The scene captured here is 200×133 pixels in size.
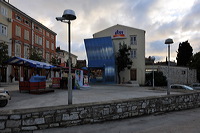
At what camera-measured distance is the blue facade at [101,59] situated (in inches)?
1073

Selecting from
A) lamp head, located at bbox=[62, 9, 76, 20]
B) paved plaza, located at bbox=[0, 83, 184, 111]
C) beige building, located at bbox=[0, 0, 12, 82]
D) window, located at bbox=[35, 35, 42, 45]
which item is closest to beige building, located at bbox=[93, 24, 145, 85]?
paved plaza, located at bbox=[0, 83, 184, 111]

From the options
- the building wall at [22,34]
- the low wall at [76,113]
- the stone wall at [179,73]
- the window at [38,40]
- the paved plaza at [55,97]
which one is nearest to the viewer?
the low wall at [76,113]

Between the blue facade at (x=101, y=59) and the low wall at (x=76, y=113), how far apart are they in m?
18.5

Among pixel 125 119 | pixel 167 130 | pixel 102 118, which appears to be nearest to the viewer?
pixel 167 130

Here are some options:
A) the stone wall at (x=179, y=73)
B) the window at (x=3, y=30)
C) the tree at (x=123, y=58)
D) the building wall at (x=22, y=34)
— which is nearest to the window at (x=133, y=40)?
the tree at (x=123, y=58)

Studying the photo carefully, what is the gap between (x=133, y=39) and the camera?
29.5 meters

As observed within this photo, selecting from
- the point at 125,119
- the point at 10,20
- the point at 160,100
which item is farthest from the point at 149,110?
the point at 10,20

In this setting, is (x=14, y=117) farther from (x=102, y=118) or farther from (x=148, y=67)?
(x=148, y=67)

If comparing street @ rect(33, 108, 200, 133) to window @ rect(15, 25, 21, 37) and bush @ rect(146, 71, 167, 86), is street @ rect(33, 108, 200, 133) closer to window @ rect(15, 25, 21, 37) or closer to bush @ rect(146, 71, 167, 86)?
bush @ rect(146, 71, 167, 86)

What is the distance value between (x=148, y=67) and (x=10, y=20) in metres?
27.1

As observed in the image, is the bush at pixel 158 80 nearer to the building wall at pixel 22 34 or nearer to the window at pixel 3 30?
the building wall at pixel 22 34

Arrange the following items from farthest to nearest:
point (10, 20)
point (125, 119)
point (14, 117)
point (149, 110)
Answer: point (10, 20) < point (149, 110) < point (125, 119) < point (14, 117)

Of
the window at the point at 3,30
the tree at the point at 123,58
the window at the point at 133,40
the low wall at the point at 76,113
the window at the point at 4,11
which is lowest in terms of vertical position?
the low wall at the point at 76,113

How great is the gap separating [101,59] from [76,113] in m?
22.4
